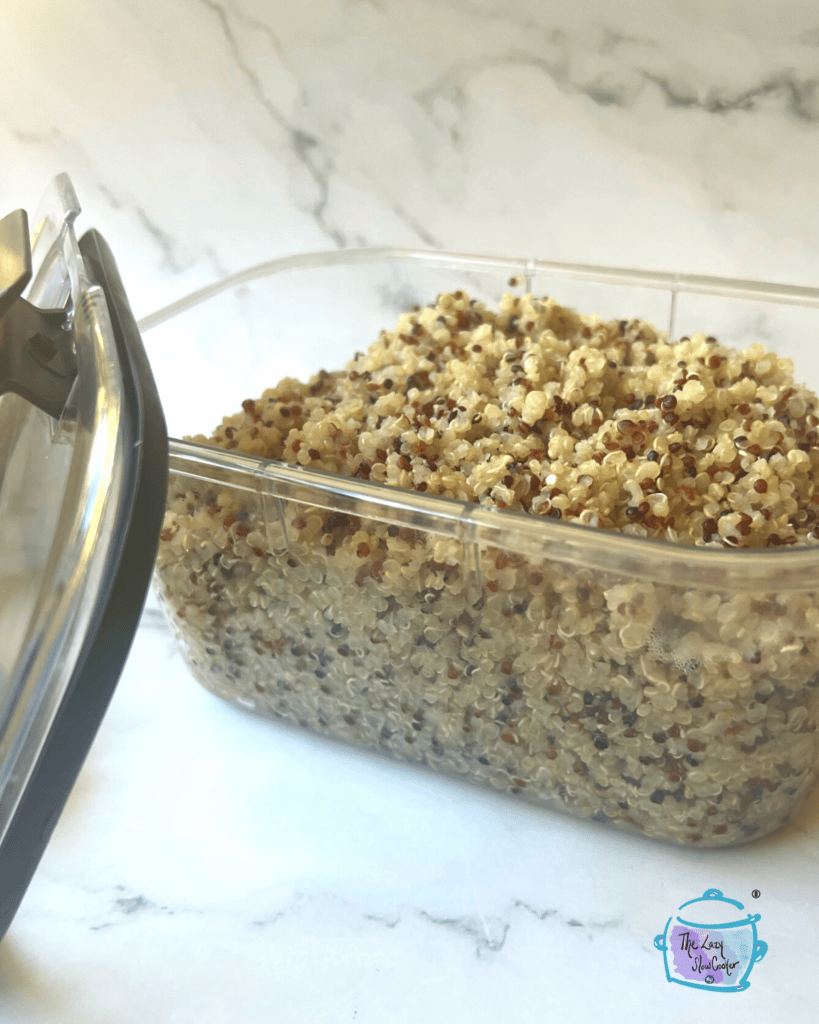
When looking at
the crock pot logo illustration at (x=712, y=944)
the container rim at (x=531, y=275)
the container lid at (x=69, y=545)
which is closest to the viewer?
the container lid at (x=69, y=545)

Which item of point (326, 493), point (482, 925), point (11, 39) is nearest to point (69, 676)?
point (326, 493)

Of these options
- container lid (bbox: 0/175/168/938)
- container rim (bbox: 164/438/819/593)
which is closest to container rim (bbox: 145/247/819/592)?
container rim (bbox: 164/438/819/593)

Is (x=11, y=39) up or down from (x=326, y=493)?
up

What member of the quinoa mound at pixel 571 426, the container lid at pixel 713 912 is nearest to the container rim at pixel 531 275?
the quinoa mound at pixel 571 426

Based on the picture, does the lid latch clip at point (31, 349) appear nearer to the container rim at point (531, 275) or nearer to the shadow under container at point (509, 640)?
the shadow under container at point (509, 640)

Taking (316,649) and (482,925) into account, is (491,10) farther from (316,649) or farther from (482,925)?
(482,925)

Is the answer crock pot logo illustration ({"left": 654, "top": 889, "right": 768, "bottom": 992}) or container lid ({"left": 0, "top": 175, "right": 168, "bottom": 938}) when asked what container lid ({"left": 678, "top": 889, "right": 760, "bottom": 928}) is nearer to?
crock pot logo illustration ({"left": 654, "top": 889, "right": 768, "bottom": 992})
